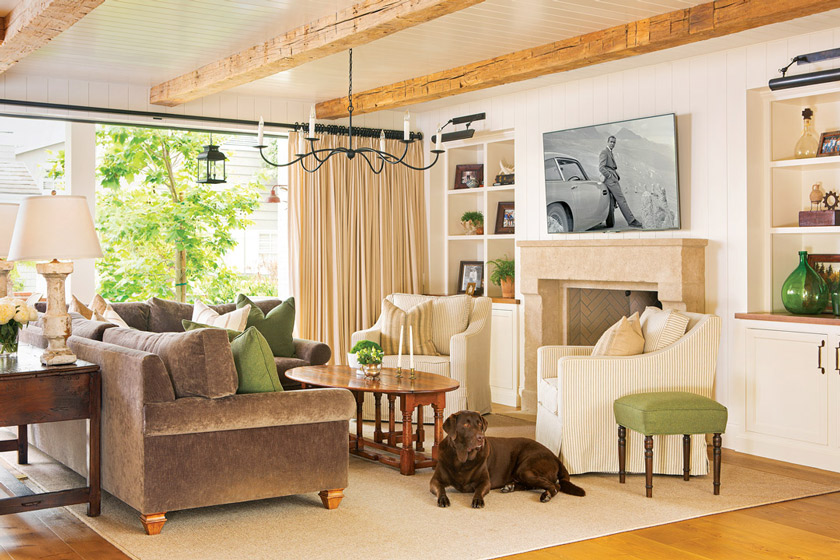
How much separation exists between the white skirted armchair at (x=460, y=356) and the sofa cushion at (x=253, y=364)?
7.70 feet

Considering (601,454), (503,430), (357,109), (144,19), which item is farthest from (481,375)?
(144,19)

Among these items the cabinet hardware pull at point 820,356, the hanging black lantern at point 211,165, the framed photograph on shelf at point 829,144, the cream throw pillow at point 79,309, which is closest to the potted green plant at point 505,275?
the hanging black lantern at point 211,165

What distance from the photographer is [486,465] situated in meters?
4.41

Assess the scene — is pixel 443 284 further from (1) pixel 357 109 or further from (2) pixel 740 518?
(2) pixel 740 518

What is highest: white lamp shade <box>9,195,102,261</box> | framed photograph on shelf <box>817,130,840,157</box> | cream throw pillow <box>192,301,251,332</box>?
framed photograph on shelf <box>817,130,840,157</box>

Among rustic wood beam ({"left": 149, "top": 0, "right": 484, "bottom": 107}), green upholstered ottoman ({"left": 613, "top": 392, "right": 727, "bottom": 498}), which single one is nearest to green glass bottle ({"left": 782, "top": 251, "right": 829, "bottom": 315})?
green upholstered ottoman ({"left": 613, "top": 392, "right": 727, "bottom": 498})

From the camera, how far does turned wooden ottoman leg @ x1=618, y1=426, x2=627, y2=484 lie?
4.73m

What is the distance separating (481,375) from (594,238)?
136cm

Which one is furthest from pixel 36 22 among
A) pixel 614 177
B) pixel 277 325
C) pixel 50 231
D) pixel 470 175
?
pixel 470 175

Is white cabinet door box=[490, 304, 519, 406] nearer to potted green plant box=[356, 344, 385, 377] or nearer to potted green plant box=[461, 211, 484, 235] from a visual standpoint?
potted green plant box=[461, 211, 484, 235]

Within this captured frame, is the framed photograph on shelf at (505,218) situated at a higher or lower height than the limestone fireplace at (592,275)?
higher

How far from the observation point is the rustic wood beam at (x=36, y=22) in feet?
13.2

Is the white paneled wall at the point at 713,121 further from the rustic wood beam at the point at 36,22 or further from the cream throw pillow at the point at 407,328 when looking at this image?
the rustic wood beam at the point at 36,22

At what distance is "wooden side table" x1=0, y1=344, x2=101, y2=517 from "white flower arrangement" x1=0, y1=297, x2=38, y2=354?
10 centimetres
